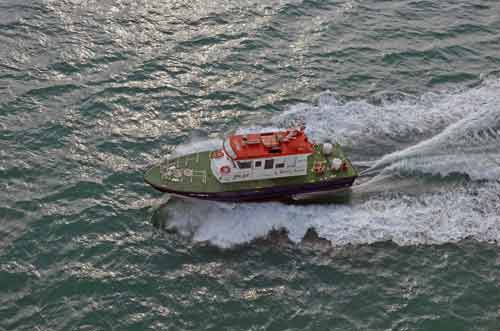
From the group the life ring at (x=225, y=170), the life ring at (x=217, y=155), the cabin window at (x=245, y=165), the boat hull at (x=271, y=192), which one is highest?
the life ring at (x=217, y=155)

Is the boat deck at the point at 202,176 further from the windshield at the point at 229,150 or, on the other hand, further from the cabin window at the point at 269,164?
the windshield at the point at 229,150

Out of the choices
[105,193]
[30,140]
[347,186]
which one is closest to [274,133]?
[347,186]

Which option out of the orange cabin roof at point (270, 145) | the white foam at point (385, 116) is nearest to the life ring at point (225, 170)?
the orange cabin roof at point (270, 145)

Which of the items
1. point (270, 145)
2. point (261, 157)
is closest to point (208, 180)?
point (261, 157)

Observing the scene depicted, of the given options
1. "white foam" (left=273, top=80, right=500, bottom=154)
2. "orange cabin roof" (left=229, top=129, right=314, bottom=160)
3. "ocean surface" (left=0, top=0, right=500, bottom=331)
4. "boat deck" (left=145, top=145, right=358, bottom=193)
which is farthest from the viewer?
"white foam" (left=273, top=80, right=500, bottom=154)

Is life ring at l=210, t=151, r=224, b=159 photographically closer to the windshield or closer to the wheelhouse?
the wheelhouse

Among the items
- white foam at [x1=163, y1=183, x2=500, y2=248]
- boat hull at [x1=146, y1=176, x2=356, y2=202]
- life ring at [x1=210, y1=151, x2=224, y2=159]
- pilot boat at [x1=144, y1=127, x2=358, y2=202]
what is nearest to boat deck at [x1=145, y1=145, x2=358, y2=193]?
pilot boat at [x1=144, y1=127, x2=358, y2=202]

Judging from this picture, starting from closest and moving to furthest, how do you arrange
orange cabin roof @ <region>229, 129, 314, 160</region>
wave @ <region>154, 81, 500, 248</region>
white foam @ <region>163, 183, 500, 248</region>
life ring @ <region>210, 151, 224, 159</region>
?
white foam @ <region>163, 183, 500, 248</region>, wave @ <region>154, 81, 500, 248</region>, orange cabin roof @ <region>229, 129, 314, 160</region>, life ring @ <region>210, 151, 224, 159</region>
